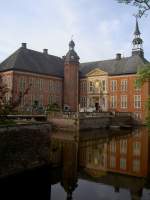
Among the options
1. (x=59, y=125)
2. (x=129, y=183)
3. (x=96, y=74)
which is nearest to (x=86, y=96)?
(x=96, y=74)

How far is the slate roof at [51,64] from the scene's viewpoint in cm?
4444

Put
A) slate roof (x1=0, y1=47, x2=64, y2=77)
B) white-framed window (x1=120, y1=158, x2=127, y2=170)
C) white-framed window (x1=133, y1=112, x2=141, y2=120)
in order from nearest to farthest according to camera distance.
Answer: white-framed window (x1=120, y1=158, x2=127, y2=170) → slate roof (x1=0, y1=47, x2=64, y2=77) → white-framed window (x1=133, y1=112, x2=141, y2=120)

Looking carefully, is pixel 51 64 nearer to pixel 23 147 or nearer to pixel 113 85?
pixel 113 85

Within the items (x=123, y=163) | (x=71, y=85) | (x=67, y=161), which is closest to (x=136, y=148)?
(x=123, y=163)

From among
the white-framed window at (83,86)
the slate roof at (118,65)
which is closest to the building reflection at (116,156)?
the slate roof at (118,65)

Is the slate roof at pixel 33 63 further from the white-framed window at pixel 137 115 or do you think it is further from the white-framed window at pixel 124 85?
→ the white-framed window at pixel 137 115

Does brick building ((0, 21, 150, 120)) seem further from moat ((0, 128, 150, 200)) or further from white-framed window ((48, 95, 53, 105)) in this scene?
moat ((0, 128, 150, 200))

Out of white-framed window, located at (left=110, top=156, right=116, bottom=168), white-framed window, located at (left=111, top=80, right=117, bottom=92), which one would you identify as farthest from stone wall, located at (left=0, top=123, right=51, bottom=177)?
white-framed window, located at (left=111, top=80, right=117, bottom=92)

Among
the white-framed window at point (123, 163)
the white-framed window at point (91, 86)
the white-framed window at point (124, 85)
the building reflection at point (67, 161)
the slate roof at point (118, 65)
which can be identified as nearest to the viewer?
the building reflection at point (67, 161)

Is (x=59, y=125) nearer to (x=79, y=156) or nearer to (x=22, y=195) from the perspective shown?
(x=79, y=156)

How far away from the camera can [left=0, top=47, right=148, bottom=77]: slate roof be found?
44.4 meters

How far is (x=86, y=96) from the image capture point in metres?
53.1

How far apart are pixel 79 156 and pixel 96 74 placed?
3302 cm

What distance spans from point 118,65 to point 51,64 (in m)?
12.1
